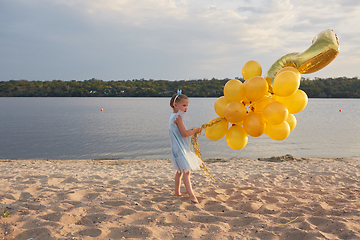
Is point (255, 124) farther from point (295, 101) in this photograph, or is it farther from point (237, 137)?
point (295, 101)

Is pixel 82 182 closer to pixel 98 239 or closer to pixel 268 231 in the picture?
pixel 98 239

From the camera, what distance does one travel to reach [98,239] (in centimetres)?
283

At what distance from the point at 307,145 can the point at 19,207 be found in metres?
13.5

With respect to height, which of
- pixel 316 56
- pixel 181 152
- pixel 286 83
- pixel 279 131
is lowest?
pixel 181 152

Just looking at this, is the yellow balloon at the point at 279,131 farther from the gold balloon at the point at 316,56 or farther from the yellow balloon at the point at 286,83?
the gold balloon at the point at 316,56

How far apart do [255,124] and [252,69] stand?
98 cm

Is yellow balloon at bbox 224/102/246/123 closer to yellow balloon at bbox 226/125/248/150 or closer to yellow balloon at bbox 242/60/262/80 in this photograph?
yellow balloon at bbox 226/125/248/150

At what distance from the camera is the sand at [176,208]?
2.99 metres

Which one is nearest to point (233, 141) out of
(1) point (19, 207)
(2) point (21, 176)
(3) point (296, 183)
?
(3) point (296, 183)

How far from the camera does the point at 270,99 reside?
13.2 feet

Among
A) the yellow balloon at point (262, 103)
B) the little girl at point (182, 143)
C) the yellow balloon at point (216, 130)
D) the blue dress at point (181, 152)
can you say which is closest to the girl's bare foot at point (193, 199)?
the little girl at point (182, 143)

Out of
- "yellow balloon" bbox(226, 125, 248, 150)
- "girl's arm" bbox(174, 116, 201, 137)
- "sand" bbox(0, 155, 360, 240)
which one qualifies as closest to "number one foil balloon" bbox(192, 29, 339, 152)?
"yellow balloon" bbox(226, 125, 248, 150)

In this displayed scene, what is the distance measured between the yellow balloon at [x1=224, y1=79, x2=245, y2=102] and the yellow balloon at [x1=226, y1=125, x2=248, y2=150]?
441 mm

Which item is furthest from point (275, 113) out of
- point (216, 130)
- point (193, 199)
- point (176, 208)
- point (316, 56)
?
point (176, 208)
